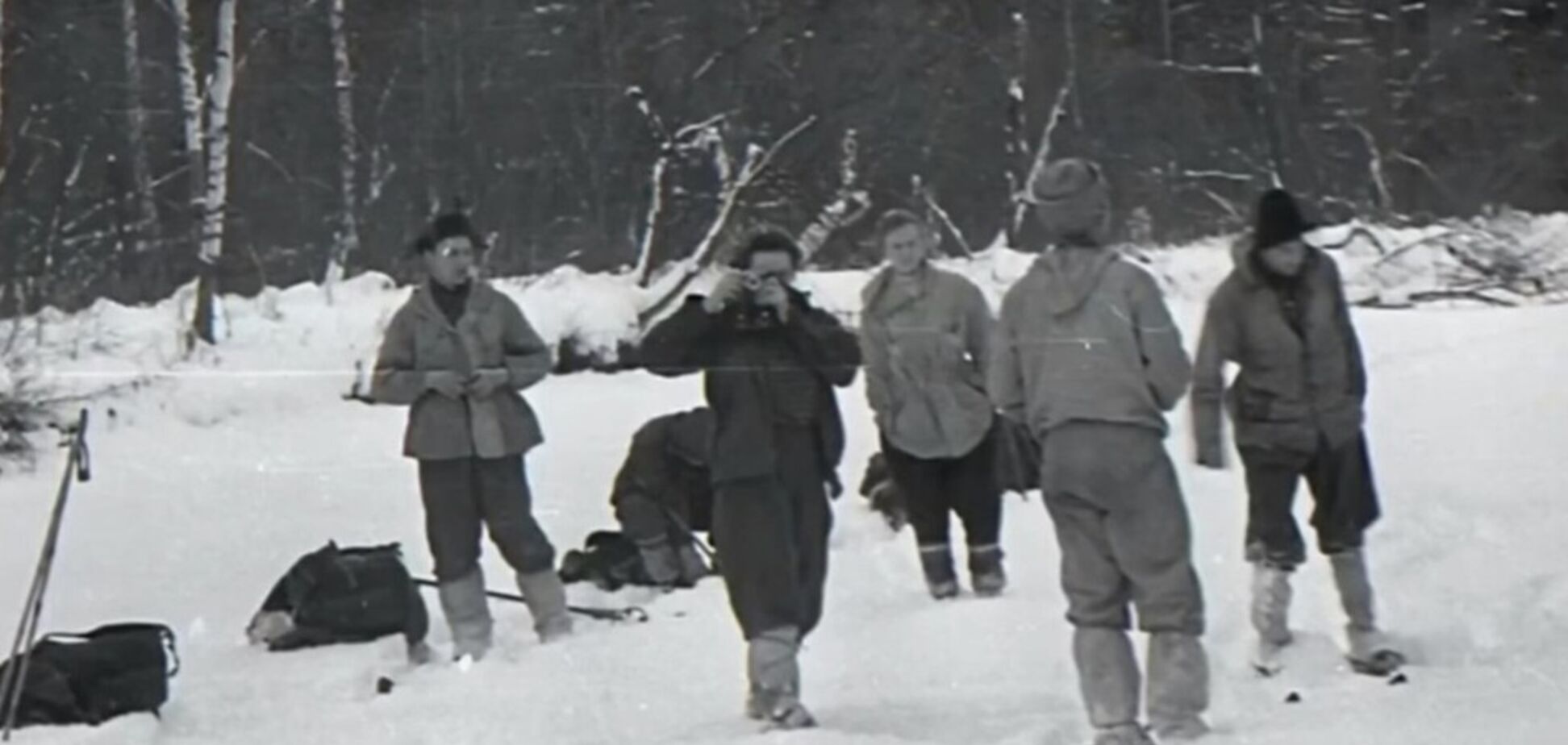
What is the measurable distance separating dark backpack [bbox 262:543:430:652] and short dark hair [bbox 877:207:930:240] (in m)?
0.67

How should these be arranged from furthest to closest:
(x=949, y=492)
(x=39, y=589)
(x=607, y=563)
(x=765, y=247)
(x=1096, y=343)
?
(x=607, y=563) → (x=949, y=492) → (x=39, y=589) → (x=765, y=247) → (x=1096, y=343)

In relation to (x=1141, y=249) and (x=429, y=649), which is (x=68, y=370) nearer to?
(x=429, y=649)

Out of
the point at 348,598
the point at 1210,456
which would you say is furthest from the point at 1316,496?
the point at 348,598

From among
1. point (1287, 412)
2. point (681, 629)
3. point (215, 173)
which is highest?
point (215, 173)

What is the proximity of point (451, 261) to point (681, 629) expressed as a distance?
0.52 meters

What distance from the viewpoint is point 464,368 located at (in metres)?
2.29

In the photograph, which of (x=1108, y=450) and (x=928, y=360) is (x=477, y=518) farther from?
(x=1108, y=450)

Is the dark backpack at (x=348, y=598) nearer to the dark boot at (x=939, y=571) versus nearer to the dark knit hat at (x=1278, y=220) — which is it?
the dark boot at (x=939, y=571)

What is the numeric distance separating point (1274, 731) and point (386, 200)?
3.31 feet

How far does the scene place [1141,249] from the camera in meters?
2.03

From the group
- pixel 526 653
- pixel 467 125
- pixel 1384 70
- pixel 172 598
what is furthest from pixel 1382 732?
pixel 172 598

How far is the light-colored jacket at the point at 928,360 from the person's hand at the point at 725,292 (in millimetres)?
134

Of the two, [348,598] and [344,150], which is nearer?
[344,150]

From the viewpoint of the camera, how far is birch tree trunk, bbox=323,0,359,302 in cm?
210
